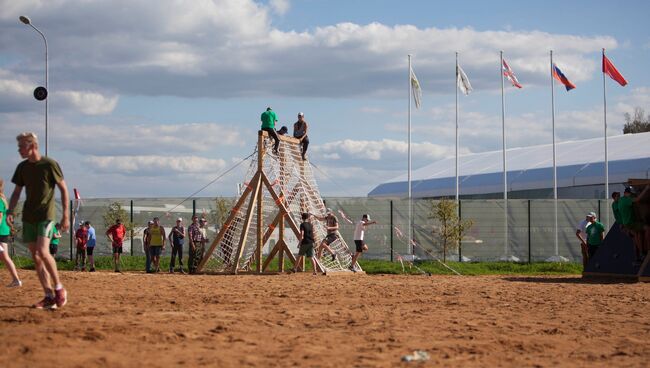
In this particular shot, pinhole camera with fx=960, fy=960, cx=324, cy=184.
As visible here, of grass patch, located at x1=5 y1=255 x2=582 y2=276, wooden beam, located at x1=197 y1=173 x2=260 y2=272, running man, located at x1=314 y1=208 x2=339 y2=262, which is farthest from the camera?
grass patch, located at x1=5 y1=255 x2=582 y2=276

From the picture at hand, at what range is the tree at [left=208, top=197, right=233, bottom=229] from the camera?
1223 inches

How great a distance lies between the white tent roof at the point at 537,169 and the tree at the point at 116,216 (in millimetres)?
23975

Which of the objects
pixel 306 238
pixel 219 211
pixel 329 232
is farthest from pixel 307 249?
pixel 219 211

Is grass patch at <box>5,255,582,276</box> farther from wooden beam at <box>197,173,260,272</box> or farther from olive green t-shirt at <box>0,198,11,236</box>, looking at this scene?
olive green t-shirt at <box>0,198,11,236</box>

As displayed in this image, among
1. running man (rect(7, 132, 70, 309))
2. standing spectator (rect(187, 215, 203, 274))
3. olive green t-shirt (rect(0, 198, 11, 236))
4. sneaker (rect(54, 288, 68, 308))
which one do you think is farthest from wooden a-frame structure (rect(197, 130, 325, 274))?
running man (rect(7, 132, 70, 309))

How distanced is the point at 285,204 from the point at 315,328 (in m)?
14.3

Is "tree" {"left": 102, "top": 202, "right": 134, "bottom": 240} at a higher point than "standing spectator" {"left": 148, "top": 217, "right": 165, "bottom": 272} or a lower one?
higher

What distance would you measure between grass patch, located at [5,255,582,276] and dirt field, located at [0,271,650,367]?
12368 millimetres

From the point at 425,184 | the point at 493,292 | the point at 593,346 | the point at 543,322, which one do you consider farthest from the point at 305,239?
the point at 425,184

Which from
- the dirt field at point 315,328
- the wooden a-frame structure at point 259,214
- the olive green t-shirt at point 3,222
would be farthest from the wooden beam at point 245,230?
the olive green t-shirt at point 3,222

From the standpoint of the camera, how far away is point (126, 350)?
8.31m

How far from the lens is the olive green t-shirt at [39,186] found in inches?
411

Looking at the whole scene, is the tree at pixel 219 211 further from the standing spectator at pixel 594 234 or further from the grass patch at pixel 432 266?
the standing spectator at pixel 594 234

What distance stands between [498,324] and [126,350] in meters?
4.78
